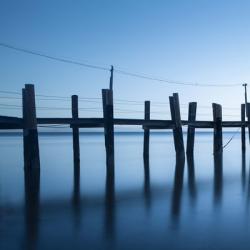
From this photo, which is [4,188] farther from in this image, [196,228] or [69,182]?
[196,228]

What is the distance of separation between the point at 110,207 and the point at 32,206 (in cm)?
145

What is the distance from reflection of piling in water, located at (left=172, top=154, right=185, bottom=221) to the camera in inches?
296

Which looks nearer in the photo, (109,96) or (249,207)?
(249,207)

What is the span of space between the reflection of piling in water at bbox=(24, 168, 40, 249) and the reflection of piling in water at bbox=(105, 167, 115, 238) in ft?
3.28

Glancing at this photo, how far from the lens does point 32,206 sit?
312 inches

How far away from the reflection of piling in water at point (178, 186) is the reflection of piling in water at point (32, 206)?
7.42 ft

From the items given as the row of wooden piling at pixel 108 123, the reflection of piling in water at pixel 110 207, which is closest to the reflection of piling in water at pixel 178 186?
the row of wooden piling at pixel 108 123

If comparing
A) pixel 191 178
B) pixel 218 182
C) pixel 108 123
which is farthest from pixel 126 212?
pixel 108 123

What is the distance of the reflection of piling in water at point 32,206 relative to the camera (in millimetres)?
5613

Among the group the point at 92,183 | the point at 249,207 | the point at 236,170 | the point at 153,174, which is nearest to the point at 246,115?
the point at 236,170

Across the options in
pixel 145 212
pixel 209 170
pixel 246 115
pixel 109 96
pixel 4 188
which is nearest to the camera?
pixel 145 212

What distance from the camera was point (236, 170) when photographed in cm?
1452

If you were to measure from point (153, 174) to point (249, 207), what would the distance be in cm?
548

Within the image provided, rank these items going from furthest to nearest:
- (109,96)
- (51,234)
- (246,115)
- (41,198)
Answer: (246,115) → (109,96) → (41,198) → (51,234)
